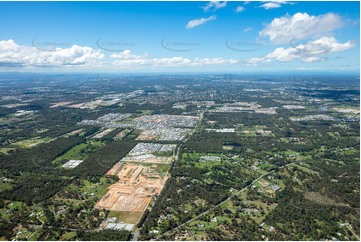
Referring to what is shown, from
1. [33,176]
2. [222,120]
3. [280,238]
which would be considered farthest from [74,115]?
[280,238]

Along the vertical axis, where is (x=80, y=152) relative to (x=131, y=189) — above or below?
below

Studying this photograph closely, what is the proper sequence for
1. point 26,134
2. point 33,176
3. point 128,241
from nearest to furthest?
point 128,241, point 33,176, point 26,134

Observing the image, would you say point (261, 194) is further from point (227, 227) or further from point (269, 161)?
point (269, 161)

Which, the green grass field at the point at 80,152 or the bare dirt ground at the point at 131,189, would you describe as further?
the green grass field at the point at 80,152

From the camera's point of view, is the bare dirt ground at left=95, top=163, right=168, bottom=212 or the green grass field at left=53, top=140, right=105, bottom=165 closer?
the bare dirt ground at left=95, top=163, right=168, bottom=212

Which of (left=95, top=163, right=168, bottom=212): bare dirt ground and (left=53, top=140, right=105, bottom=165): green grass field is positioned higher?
(left=95, top=163, right=168, bottom=212): bare dirt ground

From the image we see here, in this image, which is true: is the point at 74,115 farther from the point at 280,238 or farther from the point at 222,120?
the point at 280,238

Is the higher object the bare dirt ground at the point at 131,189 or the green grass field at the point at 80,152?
the bare dirt ground at the point at 131,189

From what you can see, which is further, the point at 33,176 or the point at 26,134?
the point at 26,134

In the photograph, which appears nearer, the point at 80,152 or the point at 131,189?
the point at 131,189

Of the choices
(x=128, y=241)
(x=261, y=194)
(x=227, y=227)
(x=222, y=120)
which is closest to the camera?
(x=128, y=241)
